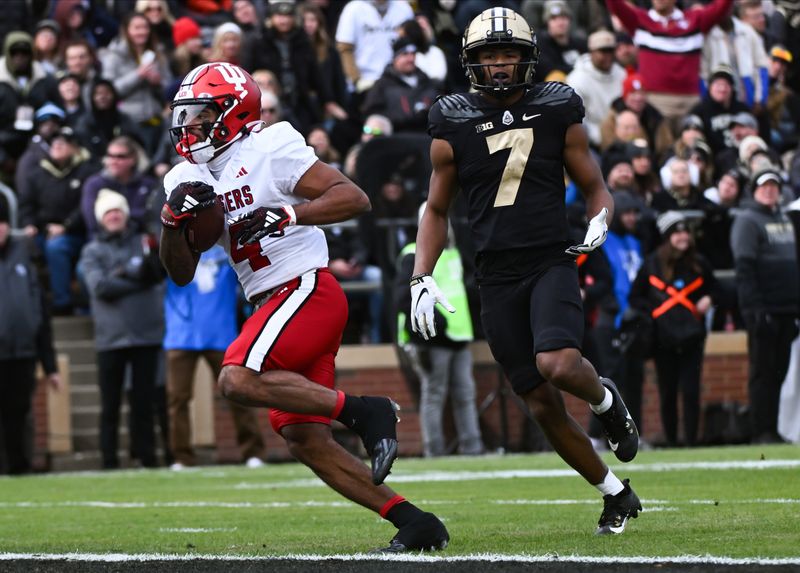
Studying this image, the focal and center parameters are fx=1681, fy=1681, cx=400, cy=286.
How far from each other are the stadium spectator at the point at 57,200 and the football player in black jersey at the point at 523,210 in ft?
29.0

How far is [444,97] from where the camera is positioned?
7.14 m

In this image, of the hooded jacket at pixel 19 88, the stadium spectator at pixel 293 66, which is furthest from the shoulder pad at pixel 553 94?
the hooded jacket at pixel 19 88

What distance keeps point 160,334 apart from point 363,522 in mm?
6179

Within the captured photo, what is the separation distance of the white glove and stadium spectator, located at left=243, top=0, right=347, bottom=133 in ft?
32.3

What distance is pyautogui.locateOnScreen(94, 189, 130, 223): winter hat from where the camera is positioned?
14188mm

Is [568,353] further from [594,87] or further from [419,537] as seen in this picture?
[594,87]

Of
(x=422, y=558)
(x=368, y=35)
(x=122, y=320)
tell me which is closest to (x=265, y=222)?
(x=422, y=558)

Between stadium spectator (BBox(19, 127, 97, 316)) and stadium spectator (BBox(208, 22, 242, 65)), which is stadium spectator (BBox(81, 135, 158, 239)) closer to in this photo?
stadium spectator (BBox(19, 127, 97, 316))

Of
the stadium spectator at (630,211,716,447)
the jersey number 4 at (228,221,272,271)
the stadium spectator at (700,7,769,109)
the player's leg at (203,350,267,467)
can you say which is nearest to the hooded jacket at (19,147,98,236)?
the player's leg at (203,350,267,467)

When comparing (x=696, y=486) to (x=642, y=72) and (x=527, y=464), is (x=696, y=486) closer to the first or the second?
(x=527, y=464)

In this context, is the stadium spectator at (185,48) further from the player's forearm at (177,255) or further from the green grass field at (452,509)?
the player's forearm at (177,255)

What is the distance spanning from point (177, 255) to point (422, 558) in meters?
1.63

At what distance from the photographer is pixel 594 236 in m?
6.82

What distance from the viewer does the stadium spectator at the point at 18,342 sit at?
13844 mm
